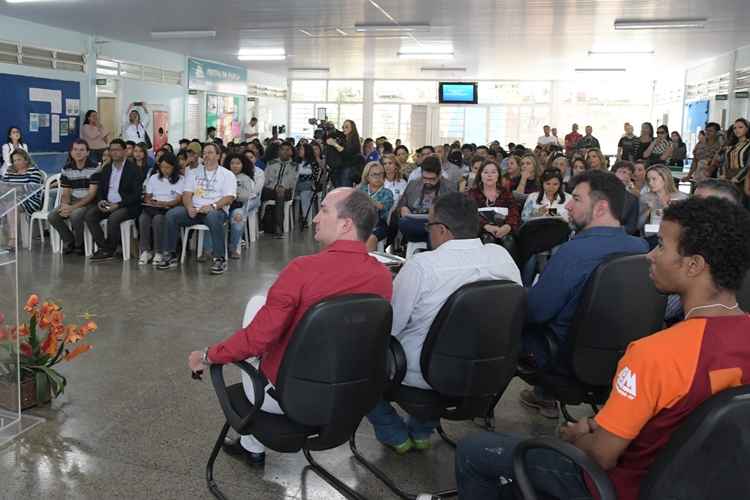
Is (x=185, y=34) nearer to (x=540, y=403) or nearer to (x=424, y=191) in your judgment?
(x=424, y=191)

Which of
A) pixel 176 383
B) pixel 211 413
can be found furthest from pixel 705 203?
pixel 176 383

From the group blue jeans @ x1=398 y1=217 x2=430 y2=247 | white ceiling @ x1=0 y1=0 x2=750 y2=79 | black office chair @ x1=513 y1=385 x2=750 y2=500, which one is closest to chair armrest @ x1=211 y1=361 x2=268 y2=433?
Answer: black office chair @ x1=513 y1=385 x2=750 y2=500

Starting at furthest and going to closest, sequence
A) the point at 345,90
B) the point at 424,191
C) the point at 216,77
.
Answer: the point at 345,90 < the point at 216,77 < the point at 424,191

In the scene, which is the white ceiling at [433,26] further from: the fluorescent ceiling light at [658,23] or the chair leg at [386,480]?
the chair leg at [386,480]

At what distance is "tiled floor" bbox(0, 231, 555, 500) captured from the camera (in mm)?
2766

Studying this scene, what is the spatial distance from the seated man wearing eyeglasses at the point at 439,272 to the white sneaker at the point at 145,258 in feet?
16.4

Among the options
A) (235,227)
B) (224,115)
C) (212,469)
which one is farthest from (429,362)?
(224,115)

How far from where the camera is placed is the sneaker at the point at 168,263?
704cm

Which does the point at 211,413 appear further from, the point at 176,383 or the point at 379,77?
the point at 379,77

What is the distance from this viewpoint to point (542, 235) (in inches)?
201

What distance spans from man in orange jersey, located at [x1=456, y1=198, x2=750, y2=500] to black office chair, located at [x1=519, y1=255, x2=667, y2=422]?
0.91 m

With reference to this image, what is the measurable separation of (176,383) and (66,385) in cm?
54

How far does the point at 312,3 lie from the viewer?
29.2ft

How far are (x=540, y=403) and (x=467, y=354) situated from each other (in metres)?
1.29
